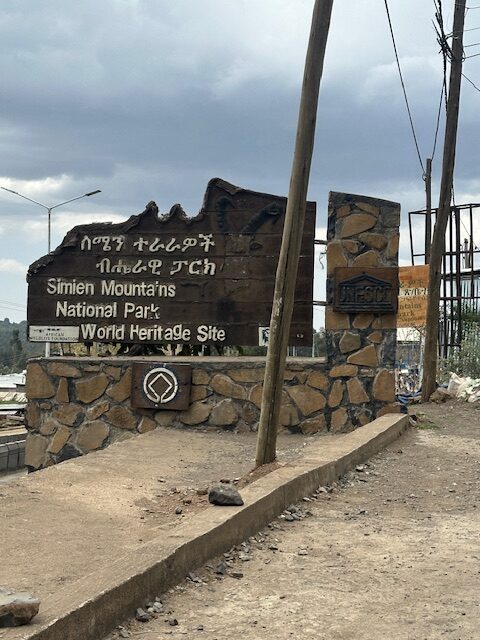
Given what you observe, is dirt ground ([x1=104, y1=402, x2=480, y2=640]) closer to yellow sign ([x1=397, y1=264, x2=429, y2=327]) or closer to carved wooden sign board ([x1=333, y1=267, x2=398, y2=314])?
carved wooden sign board ([x1=333, y1=267, x2=398, y2=314])

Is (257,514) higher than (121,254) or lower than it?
lower

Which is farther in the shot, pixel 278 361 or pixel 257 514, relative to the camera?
pixel 278 361

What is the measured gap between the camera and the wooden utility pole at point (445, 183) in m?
18.1

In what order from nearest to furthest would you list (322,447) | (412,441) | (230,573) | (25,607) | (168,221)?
(25,607)
(230,573)
(322,447)
(412,441)
(168,221)

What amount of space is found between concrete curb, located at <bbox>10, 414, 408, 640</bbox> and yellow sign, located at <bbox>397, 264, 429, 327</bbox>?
1468cm

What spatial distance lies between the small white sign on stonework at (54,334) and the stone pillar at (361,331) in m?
3.67

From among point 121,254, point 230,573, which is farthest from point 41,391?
point 230,573

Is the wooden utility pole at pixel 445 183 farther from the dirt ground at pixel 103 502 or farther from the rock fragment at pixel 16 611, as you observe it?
the rock fragment at pixel 16 611

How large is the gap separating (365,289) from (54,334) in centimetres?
452

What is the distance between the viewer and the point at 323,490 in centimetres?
693

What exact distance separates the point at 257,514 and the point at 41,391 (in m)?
6.84

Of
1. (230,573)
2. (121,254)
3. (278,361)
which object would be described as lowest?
(230,573)

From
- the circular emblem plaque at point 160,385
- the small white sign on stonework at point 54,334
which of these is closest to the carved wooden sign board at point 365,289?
the circular emblem plaque at point 160,385

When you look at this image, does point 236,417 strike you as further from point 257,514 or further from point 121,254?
point 257,514
